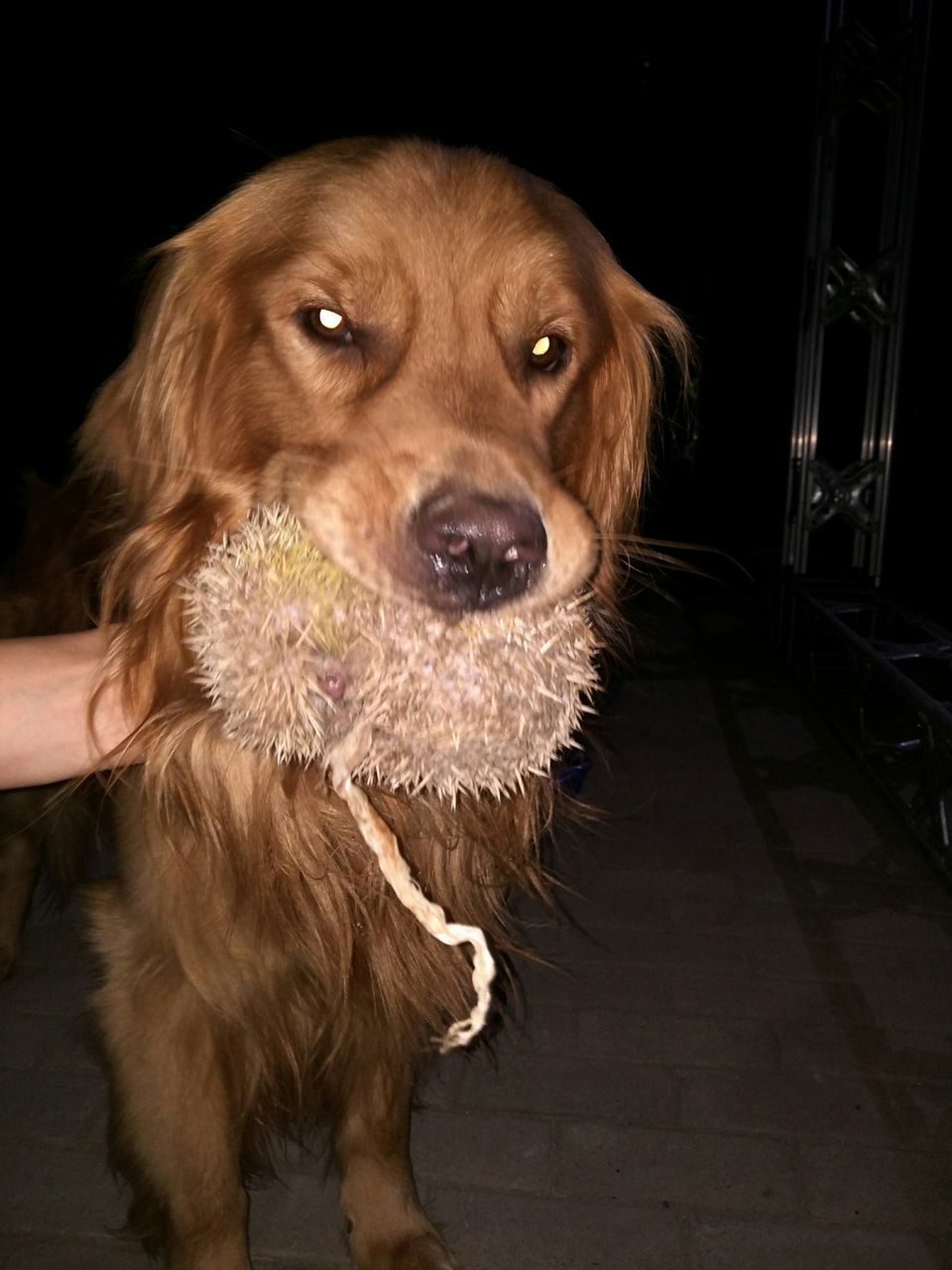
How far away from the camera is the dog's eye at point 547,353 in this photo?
155 cm

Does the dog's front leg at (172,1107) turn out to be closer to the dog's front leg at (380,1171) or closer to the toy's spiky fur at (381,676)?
the dog's front leg at (380,1171)

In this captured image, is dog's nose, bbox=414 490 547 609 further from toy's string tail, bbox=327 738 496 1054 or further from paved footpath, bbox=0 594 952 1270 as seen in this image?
paved footpath, bbox=0 594 952 1270

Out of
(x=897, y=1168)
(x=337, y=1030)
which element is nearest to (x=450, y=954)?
A: (x=337, y=1030)

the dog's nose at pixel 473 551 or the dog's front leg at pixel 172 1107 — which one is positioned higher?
the dog's nose at pixel 473 551

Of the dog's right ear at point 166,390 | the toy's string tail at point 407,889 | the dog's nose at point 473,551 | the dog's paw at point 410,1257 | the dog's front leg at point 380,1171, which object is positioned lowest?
the dog's paw at point 410,1257

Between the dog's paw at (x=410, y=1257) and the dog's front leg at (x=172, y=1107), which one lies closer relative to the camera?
the dog's front leg at (x=172, y=1107)

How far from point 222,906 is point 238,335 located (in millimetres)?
938

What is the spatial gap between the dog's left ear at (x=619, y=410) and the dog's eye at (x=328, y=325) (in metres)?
0.46

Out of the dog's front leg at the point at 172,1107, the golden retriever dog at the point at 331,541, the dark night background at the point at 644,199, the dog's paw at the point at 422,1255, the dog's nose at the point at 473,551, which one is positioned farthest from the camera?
the dark night background at the point at 644,199

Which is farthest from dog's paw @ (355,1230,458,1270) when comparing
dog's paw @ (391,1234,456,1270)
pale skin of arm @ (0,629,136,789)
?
pale skin of arm @ (0,629,136,789)

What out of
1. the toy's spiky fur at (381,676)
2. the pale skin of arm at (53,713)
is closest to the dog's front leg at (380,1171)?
the pale skin of arm at (53,713)

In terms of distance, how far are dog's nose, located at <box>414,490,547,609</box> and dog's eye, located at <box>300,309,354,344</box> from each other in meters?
0.43

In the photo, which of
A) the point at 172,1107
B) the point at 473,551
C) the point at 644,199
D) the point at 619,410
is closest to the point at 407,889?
the point at 473,551

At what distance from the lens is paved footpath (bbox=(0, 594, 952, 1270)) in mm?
1897
